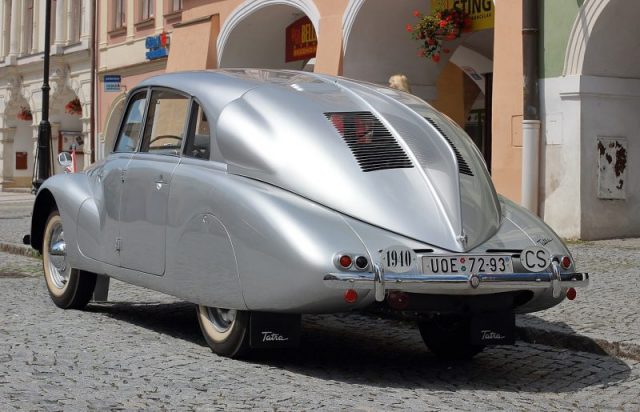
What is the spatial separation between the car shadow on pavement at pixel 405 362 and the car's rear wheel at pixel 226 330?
12 cm

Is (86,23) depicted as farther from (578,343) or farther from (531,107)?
(578,343)

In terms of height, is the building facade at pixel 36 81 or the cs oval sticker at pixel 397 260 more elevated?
the building facade at pixel 36 81

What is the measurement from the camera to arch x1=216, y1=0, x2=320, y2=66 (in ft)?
71.0

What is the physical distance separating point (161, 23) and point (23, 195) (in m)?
10.9

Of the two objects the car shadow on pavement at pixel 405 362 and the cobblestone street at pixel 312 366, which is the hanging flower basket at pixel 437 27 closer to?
the cobblestone street at pixel 312 366

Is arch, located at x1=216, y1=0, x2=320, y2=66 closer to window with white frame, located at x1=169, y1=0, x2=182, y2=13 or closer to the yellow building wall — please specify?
window with white frame, located at x1=169, y1=0, x2=182, y2=13

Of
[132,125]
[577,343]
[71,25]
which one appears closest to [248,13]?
[71,25]

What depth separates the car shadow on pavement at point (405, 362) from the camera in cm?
657

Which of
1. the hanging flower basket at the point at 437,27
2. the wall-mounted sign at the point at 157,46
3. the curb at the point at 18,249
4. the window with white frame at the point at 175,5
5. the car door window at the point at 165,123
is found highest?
the window with white frame at the point at 175,5

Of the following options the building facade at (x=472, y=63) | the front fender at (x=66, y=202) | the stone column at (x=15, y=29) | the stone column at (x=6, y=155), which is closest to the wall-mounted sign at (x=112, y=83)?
the building facade at (x=472, y=63)

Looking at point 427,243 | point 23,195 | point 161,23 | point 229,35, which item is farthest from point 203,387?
point 23,195

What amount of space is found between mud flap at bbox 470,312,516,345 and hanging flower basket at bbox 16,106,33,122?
118 feet

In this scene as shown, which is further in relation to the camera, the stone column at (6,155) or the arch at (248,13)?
the stone column at (6,155)

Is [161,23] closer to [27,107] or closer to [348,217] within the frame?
[27,107]
